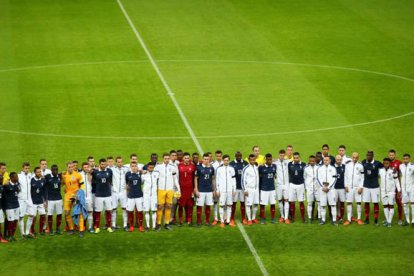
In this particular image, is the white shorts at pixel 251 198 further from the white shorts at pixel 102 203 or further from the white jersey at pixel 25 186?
the white jersey at pixel 25 186

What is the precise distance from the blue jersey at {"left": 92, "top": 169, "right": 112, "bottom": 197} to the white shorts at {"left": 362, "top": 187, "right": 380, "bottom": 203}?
6990mm

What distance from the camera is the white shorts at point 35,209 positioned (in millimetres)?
26756

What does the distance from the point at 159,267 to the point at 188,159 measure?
436 centimetres

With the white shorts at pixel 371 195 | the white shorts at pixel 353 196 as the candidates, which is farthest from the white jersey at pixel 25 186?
the white shorts at pixel 371 195

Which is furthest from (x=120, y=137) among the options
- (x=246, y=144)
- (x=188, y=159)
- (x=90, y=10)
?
(x=90, y=10)

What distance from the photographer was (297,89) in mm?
40562

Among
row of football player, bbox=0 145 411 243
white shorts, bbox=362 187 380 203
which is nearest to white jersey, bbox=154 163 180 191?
row of football player, bbox=0 145 411 243

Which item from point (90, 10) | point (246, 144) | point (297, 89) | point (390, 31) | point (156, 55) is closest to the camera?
point (246, 144)

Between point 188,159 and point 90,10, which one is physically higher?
point 90,10

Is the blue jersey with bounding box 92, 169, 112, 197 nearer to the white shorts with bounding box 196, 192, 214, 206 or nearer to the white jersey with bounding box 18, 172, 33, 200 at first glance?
the white jersey with bounding box 18, 172, 33, 200

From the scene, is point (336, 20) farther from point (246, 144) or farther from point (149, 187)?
point (149, 187)

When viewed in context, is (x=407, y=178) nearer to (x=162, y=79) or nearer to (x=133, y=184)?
(x=133, y=184)

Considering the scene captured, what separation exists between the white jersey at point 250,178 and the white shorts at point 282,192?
79 centimetres

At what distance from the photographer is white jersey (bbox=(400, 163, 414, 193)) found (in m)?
27.6
